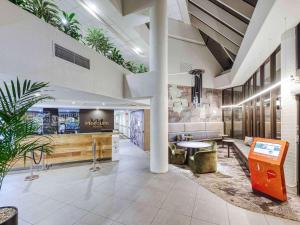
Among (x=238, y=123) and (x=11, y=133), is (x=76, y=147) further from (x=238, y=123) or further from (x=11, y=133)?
(x=238, y=123)

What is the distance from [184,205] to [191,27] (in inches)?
379

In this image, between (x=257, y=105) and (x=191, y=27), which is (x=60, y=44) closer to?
(x=257, y=105)

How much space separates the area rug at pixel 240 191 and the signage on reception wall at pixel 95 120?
7328 mm

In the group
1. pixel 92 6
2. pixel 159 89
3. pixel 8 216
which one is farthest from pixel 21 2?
pixel 159 89

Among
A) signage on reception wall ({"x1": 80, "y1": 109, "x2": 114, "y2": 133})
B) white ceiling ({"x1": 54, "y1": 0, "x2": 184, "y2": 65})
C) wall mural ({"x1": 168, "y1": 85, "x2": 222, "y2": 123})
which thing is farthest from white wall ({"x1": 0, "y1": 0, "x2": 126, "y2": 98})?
signage on reception wall ({"x1": 80, "y1": 109, "x2": 114, "y2": 133})

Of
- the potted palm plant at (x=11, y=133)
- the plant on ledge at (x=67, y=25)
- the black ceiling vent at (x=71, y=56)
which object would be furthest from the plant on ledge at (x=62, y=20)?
the potted palm plant at (x=11, y=133)

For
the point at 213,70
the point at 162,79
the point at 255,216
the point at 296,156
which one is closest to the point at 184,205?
the point at 255,216

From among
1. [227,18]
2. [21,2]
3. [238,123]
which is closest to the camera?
[21,2]

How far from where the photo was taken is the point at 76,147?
616 cm

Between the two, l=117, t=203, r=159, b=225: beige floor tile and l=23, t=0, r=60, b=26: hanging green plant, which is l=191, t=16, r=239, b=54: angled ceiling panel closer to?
l=23, t=0, r=60, b=26: hanging green plant

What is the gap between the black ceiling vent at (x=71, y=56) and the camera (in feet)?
10.6

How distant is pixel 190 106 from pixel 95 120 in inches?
253

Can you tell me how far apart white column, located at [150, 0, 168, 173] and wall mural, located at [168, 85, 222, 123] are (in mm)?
4279

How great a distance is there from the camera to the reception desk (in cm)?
584
